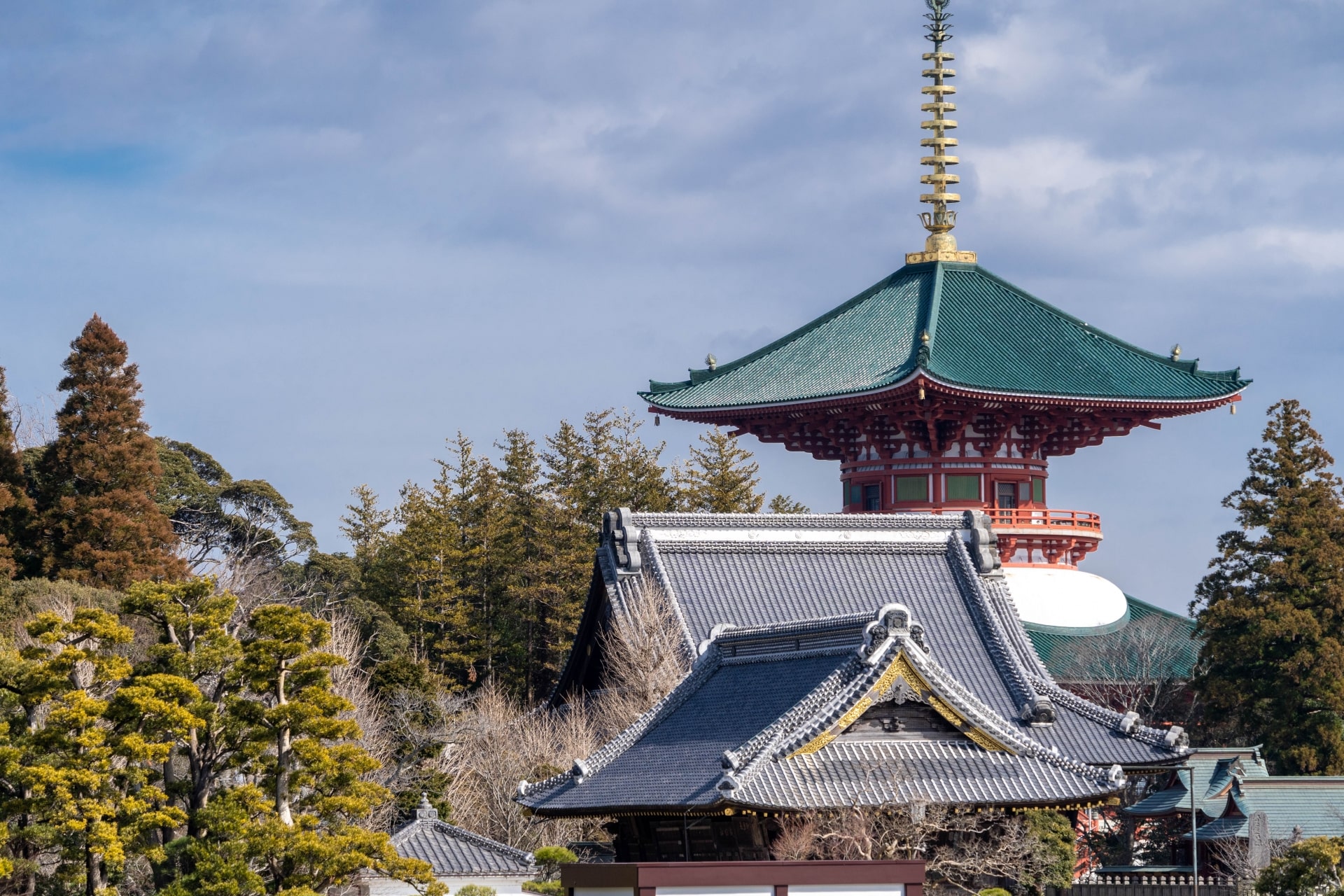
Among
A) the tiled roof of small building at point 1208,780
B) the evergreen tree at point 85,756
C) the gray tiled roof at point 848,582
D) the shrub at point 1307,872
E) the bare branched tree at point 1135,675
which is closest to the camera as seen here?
the shrub at point 1307,872

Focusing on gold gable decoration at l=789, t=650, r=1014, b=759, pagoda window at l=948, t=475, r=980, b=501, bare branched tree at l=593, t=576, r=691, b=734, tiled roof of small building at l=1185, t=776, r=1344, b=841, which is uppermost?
pagoda window at l=948, t=475, r=980, b=501

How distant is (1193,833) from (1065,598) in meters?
14.8

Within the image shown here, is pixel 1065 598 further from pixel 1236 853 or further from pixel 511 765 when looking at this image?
pixel 511 765

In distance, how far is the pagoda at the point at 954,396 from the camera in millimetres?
49094

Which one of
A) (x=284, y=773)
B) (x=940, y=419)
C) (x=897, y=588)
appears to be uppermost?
(x=940, y=419)

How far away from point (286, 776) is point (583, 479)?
103 ft

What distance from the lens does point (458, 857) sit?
101 feet

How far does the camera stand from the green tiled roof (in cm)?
4688

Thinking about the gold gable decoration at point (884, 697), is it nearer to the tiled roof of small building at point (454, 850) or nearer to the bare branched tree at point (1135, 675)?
the tiled roof of small building at point (454, 850)

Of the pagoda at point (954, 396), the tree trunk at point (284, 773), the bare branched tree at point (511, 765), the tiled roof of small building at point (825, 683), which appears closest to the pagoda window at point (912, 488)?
the pagoda at point (954, 396)

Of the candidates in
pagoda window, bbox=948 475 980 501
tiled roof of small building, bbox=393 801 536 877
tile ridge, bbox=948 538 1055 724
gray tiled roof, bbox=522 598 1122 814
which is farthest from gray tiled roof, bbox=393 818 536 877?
pagoda window, bbox=948 475 980 501

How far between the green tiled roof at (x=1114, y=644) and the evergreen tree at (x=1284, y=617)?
2839mm

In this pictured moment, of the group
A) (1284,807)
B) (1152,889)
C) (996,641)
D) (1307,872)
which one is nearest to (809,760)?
(1152,889)

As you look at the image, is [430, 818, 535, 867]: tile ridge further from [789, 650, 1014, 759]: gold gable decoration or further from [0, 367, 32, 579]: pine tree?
[0, 367, 32, 579]: pine tree
